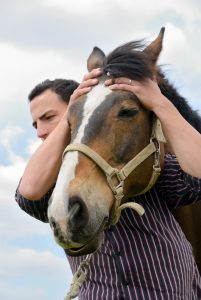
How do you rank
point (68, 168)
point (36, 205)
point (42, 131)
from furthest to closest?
1. point (42, 131)
2. point (36, 205)
3. point (68, 168)

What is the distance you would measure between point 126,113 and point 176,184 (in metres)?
0.63

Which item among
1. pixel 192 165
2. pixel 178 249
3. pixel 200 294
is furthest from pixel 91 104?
pixel 200 294

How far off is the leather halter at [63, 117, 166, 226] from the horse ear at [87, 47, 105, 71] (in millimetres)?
554

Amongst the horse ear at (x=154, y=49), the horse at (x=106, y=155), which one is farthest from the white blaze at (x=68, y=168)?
the horse ear at (x=154, y=49)

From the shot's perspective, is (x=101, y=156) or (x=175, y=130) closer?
(x=101, y=156)

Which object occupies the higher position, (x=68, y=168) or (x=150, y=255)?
(x=68, y=168)

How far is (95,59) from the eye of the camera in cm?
379

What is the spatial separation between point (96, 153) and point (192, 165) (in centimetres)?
60

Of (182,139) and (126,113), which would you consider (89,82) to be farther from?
(182,139)

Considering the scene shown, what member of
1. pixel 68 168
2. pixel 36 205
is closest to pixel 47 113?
pixel 36 205

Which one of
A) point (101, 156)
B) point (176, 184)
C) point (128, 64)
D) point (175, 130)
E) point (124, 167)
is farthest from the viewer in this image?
point (176, 184)

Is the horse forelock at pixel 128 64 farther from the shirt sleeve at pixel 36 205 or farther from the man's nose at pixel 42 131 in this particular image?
the shirt sleeve at pixel 36 205

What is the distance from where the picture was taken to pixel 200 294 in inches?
147

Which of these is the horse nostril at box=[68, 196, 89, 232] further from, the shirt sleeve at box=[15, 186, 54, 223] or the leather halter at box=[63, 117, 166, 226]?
the shirt sleeve at box=[15, 186, 54, 223]
